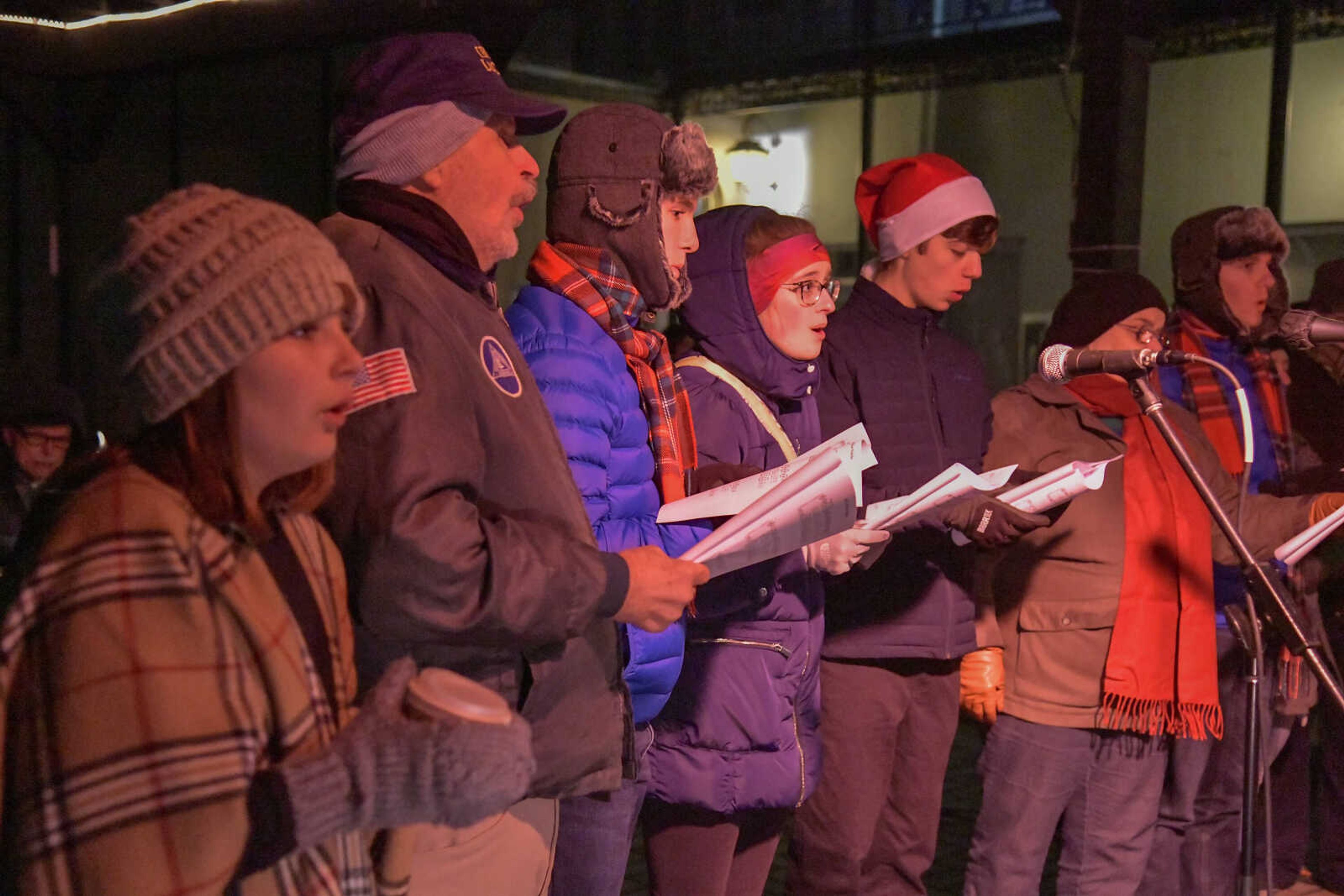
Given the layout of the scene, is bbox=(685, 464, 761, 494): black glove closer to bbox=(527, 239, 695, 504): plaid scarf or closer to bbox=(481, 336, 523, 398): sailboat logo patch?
bbox=(527, 239, 695, 504): plaid scarf

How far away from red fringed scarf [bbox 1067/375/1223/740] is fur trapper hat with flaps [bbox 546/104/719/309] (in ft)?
5.05

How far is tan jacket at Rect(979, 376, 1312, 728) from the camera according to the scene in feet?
11.8

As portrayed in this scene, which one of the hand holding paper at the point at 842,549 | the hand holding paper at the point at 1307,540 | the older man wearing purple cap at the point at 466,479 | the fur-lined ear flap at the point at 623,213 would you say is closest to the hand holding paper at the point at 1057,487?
the hand holding paper at the point at 842,549

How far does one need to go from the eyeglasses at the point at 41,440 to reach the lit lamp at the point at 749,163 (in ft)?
16.0

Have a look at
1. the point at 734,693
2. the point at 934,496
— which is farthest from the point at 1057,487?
the point at 734,693

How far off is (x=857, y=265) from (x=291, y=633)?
24.5ft

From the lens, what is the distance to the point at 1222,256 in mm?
4637

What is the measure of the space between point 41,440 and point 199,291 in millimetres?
3767

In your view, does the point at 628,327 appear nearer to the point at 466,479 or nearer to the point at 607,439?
the point at 607,439

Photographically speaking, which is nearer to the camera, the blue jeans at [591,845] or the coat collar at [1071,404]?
the blue jeans at [591,845]

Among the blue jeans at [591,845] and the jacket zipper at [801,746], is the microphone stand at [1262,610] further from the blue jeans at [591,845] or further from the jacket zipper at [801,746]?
the blue jeans at [591,845]

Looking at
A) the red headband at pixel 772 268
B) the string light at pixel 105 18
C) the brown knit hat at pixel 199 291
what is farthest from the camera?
the string light at pixel 105 18

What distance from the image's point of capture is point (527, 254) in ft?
27.9

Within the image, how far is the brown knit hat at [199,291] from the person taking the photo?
4.60 ft
